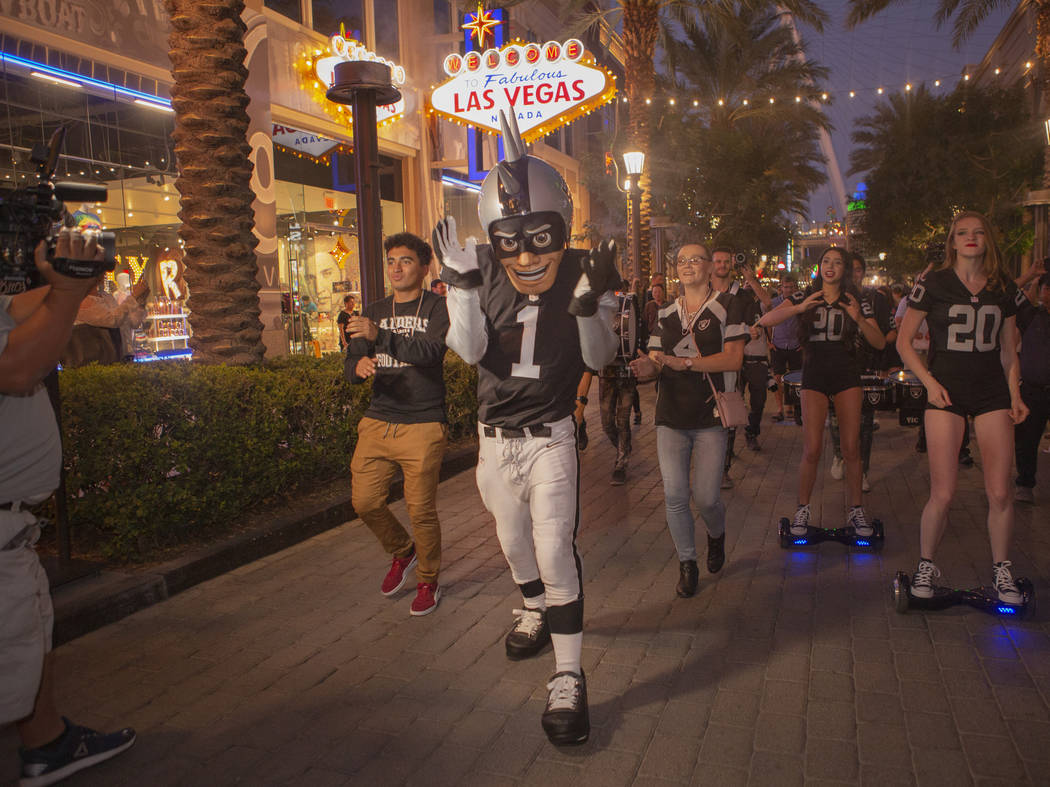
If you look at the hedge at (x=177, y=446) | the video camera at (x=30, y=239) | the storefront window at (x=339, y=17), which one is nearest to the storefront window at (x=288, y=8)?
the storefront window at (x=339, y=17)

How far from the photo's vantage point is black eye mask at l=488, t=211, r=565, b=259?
3371 mm

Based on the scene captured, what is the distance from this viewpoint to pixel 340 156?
1805 centimetres

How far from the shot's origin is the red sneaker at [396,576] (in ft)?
16.1

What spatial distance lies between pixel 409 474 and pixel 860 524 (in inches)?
130

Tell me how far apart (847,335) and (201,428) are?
15.0 ft

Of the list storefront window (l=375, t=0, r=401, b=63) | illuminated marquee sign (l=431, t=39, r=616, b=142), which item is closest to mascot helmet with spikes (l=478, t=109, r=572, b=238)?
illuminated marquee sign (l=431, t=39, r=616, b=142)

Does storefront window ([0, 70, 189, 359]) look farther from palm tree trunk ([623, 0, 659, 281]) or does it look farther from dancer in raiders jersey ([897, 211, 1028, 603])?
palm tree trunk ([623, 0, 659, 281])

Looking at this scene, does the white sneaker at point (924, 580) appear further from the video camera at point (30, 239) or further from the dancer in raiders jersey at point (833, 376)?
the video camera at point (30, 239)

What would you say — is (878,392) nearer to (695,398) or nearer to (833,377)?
(833,377)

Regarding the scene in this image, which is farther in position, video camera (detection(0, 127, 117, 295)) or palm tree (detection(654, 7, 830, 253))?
palm tree (detection(654, 7, 830, 253))

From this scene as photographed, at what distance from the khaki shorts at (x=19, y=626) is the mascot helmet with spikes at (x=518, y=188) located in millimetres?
2124

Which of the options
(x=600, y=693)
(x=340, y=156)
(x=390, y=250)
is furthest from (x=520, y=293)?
(x=340, y=156)

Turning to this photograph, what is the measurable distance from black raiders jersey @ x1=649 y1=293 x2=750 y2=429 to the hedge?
9.73 feet

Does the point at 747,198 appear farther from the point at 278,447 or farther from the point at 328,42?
the point at 278,447
